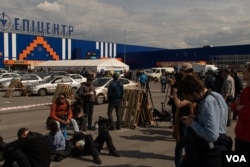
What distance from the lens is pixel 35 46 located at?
67.1 m

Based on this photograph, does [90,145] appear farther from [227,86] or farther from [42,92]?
[42,92]

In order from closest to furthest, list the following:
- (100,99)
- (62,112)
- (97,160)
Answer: (97,160), (62,112), (100,99)

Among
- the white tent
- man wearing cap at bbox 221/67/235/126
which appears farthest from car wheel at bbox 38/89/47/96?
the white tent

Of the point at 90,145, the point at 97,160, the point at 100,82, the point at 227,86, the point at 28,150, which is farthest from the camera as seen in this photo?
the point at 100,82

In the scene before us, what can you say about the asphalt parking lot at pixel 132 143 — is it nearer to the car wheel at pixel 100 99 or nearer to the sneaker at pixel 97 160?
the sneaker at pixel 97 160

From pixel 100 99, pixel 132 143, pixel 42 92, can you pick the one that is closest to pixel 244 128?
pixel 132 143

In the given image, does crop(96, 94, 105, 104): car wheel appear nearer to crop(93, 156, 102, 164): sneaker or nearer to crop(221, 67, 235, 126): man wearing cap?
crop(221, 67, 235, 126): man wearing cap

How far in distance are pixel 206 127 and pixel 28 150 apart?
11.3 ft

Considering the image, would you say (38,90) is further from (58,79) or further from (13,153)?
(13,153)

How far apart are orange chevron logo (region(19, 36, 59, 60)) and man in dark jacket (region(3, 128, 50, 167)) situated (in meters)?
60.9

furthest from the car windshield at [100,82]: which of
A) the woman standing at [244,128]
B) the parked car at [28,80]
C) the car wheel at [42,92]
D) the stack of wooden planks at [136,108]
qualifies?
the woman standing at [244,128]

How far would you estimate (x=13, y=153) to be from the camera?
577 centimetres

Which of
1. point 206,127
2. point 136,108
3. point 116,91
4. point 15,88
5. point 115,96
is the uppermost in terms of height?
point 206,127

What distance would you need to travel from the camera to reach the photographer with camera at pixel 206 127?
11.1 feet
